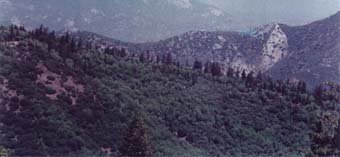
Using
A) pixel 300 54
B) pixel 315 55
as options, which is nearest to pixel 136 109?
pixel 315 55

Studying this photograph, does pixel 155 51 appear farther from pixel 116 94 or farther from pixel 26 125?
pixel 26 125

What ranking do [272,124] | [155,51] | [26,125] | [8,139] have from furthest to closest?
[155,51], [272,124], [26,125], [8,139]

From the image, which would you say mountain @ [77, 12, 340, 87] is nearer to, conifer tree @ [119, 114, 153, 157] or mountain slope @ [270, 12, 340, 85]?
mountain slope @ [270, 12, 340, 85]

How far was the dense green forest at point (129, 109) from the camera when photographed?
44312 millimetres

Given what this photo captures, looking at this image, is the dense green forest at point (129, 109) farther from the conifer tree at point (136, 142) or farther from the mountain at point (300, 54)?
the mountain at point (300, 54)

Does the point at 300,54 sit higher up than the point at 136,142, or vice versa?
the point at 300,54

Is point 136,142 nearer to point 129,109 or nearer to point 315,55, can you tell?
point 129,109

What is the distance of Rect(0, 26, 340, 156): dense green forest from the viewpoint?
4431 centimetres

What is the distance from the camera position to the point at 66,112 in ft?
171

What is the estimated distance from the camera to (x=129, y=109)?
6078 centimetres

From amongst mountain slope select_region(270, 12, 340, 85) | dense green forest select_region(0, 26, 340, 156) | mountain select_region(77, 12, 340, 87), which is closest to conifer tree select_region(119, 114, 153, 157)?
dense green forest select_region(0, 26, 340, 156)

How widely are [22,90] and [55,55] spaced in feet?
49.5

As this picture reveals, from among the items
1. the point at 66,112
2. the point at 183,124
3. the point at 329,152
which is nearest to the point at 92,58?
the point at 183,124

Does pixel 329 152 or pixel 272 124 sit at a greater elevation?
pixel 329 152
